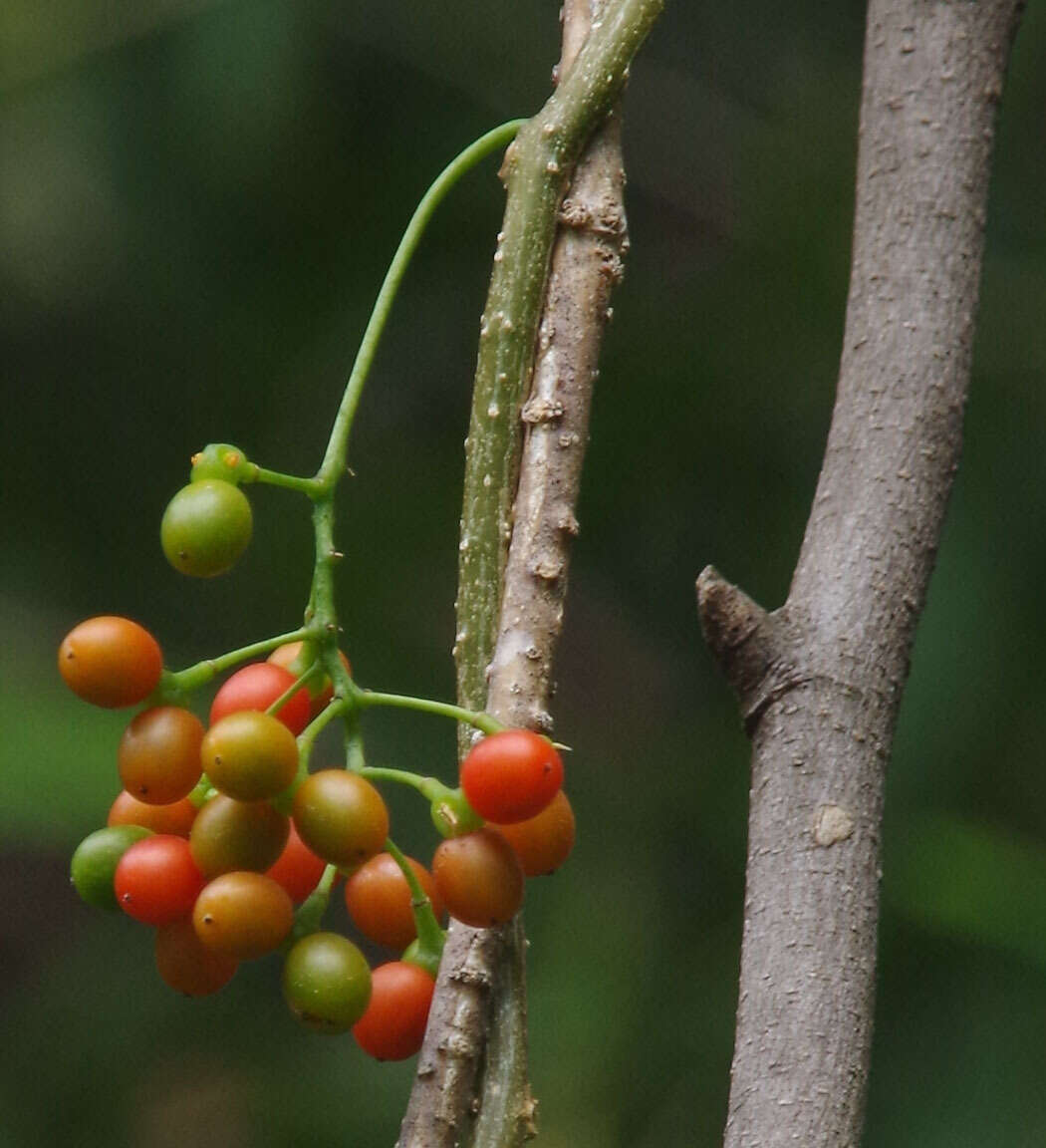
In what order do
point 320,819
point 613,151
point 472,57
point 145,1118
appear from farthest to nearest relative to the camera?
point 472,57 < point 145,1118 < point 613,151 < point 320,819

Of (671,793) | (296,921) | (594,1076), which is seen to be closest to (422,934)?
(296,921)

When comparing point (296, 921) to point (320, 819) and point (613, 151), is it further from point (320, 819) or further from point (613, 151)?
point (613, 151)

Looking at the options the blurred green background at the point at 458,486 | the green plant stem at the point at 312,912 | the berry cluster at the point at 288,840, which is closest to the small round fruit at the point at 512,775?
the berry cluster at the point at 288,840

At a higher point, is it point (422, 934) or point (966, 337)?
point (966, 337)

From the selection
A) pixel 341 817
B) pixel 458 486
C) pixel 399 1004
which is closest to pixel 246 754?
pixel 341 817

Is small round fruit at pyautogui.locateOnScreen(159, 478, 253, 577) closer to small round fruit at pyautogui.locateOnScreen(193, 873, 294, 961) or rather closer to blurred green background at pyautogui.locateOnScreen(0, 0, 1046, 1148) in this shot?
small round fruit at pyautogui.locateOnScreen(193, 873, 294, 961)

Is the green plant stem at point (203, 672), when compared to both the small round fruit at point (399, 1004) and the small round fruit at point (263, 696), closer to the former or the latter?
the small round fruit at point (263, 696)
